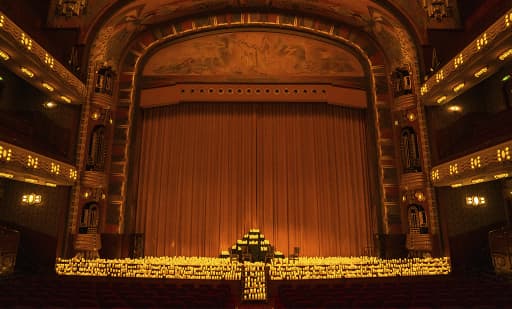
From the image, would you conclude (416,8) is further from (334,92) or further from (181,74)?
(181,74)

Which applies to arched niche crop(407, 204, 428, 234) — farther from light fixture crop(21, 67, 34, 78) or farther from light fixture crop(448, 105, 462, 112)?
light fixture crop(21, 67, 34, 78)

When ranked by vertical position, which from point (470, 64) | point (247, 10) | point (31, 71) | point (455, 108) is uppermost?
point (247, 10)

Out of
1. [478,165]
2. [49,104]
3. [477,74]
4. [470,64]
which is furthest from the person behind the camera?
[49,104]

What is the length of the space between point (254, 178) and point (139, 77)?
6.89 m

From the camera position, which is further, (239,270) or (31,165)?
(239,270)

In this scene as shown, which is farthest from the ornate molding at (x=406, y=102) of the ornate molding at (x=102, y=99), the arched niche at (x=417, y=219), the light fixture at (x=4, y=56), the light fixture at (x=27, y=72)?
the light fixture at (x=4, y=56)

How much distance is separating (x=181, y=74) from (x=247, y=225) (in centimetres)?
739

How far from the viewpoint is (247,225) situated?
16.0m

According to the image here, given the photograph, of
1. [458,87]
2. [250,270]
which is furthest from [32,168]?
[458,87]

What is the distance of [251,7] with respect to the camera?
16078 mm

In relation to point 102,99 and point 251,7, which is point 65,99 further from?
point 251,7

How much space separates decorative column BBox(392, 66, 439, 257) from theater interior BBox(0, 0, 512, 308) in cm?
6

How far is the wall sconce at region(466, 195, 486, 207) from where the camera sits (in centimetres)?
1243

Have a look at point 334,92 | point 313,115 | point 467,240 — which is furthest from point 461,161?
point 313,115
